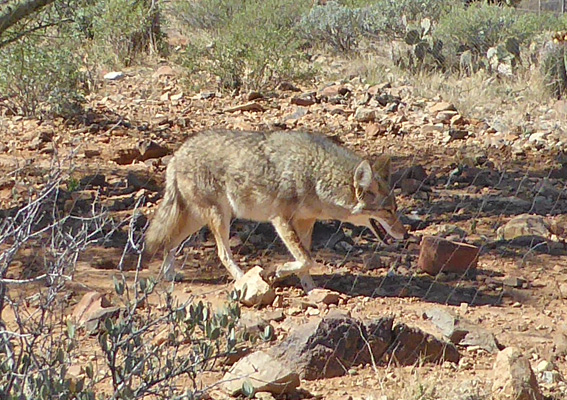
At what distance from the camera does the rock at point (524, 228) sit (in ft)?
25.3

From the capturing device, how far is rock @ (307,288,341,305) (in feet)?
21.2

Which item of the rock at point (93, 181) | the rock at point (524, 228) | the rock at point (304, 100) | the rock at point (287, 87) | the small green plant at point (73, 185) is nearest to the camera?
the rock at point (524, 228)

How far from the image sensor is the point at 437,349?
17.4 feet

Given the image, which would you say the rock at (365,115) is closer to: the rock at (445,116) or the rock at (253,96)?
the rock at (445,116)

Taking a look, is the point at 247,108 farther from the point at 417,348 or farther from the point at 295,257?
the point at 417,348

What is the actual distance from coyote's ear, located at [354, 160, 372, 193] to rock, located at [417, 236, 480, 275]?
2.25 feet

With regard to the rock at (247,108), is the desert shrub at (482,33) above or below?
below

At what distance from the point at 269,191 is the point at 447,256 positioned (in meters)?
1.48

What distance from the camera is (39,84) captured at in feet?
39.0

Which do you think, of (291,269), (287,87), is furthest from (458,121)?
(291,269)

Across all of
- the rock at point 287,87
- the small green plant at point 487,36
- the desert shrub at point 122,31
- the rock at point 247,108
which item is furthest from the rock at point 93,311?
the desert shrub at point 122,31

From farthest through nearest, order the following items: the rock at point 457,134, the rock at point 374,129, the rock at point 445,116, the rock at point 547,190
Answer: the rock at point 445,116 < the rock at point 374,129 < the rock at point 457,134 < the rock at point 547,190

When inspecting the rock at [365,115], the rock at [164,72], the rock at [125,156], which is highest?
the rock at [125,156]

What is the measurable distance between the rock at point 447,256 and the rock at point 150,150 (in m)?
4.18
